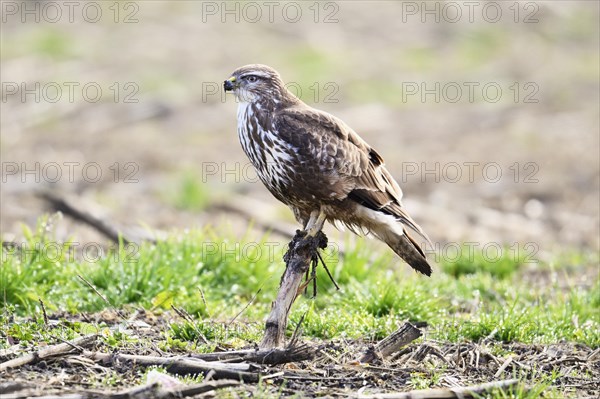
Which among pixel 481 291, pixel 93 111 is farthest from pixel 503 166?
pixel 93 111

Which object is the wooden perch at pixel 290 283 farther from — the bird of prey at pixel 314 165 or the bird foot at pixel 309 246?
the bird of prey at pixel 314 165

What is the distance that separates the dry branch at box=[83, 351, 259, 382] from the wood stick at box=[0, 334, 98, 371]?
13cm

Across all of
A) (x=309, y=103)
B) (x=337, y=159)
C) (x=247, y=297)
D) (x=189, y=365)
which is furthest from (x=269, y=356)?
(x=309, y=103)

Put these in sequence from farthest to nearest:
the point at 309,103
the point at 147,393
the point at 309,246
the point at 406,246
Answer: the point at 309,103
the point at 406,246
the point at 309,246
the point at 147,393

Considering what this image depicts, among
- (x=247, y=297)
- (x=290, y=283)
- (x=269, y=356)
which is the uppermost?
(x=290, y=283)

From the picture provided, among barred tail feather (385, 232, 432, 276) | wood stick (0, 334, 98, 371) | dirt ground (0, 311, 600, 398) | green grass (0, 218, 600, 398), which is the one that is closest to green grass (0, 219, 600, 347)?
green grass (0, 218, 600, 398)

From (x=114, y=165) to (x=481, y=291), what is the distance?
20.9ft

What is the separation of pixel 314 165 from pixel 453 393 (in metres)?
1.76

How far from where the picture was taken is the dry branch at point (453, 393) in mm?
4812

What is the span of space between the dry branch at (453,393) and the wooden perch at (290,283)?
33.2 inches

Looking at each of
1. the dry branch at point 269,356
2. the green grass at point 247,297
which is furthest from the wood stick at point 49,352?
the dry branch at point 269,356

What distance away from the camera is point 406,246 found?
6242 mm

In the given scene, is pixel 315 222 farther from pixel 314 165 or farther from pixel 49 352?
pixel 49 352

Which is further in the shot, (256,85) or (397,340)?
(256,85)
